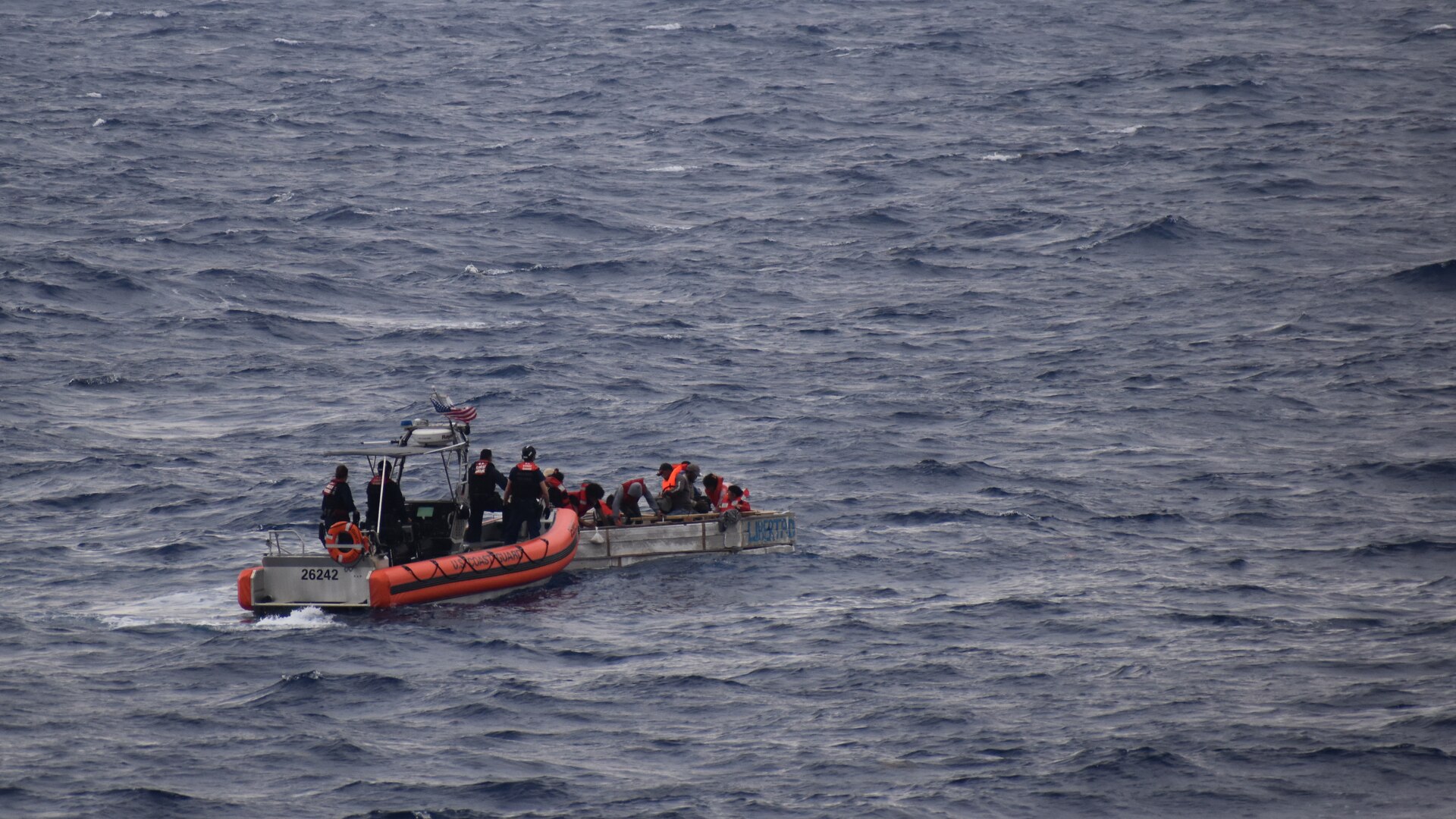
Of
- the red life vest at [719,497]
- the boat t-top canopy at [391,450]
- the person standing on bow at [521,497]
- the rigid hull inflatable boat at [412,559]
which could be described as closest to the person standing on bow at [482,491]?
the person standing on bow at [521,497]

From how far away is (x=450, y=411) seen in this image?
22.0 meters

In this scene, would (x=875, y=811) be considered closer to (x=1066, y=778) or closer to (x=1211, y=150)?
(x=1066, y=778)

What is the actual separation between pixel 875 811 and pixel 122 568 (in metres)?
12.3

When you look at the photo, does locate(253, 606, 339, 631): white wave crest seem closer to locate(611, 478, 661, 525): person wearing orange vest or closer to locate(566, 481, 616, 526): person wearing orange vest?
locate(566, 481, 616, 526): person wearing orange vest

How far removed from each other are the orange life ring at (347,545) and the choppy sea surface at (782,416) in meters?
0.72

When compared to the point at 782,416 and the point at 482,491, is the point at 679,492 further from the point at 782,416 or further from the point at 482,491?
the point at 782,416

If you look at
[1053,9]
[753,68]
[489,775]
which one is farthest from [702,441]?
[1053,9]

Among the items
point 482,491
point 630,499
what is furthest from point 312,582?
point 630,499

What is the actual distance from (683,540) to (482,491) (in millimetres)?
3070

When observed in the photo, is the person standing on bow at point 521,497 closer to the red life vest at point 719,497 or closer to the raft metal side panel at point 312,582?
the raft metal side panel at point 312,582

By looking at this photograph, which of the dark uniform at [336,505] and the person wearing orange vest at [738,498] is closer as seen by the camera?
the dark uniform at [336,505]

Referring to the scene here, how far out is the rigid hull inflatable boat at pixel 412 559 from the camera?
20.1 m

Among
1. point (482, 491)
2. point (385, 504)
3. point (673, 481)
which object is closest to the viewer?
point (385, 504)

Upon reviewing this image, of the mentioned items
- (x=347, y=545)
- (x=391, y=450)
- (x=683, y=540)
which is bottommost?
(x=683, y=540)
